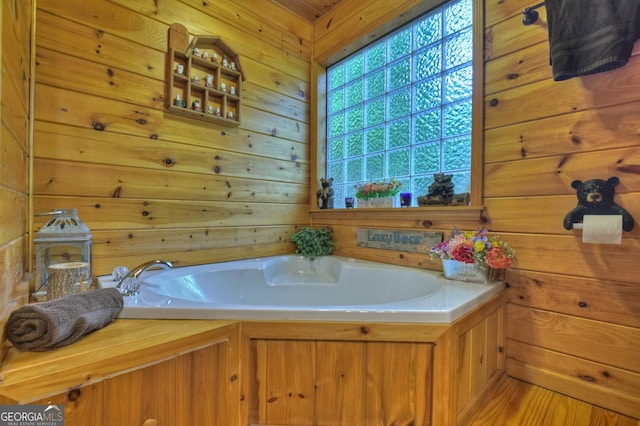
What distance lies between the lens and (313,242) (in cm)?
228

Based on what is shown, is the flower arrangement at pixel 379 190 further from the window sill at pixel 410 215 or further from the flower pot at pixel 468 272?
the flower pot at pixel 468 272

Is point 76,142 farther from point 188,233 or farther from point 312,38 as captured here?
point 312,38

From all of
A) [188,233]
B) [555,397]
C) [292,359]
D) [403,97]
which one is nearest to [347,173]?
[403,97]

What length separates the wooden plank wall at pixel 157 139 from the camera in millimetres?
1428

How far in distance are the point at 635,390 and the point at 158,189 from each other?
8.19 feet

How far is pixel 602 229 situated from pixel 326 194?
1.69 meters

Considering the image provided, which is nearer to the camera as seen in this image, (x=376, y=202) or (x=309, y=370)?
(x=309, y=370)

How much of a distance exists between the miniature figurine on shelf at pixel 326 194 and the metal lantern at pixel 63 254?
5.17 ft

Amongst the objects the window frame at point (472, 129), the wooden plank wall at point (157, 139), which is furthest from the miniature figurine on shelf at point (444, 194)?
the wooden plank wall at point (157, 139)

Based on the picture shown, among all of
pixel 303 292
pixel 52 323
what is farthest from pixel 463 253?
pixel 52 323

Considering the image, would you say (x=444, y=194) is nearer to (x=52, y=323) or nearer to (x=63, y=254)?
(x=52, y=323)

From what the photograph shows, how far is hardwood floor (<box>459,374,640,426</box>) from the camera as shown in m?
1.18

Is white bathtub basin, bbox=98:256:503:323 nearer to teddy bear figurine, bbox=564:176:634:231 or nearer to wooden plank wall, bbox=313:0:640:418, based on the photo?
wooden plank wall, bbox=313:0:640:418

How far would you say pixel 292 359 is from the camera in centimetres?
106
